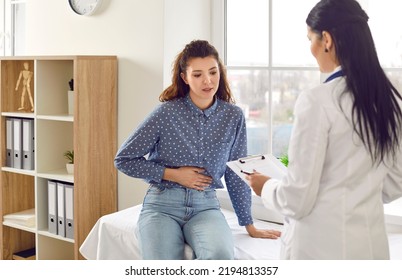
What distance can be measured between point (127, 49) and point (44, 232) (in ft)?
3.66

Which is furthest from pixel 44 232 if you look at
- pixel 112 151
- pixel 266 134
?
pixel 266 134

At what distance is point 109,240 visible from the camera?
103 inches

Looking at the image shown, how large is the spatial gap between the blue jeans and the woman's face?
40 cm

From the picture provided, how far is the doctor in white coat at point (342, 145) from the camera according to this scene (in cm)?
147

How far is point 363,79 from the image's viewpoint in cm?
147

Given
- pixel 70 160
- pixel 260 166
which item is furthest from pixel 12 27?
pixel 260 166

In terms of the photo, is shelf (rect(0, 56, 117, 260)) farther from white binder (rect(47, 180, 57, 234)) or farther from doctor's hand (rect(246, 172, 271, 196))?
doctor's hand (rect(246, 172, 271, 196))

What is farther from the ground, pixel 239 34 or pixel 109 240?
pixel 239 34

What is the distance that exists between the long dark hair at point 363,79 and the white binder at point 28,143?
2177 millimetres

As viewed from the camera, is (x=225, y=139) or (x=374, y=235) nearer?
(x=374, y=235)

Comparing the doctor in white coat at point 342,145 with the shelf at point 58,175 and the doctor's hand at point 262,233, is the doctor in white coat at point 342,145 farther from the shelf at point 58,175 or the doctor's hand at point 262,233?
the shelf at point 58,175
